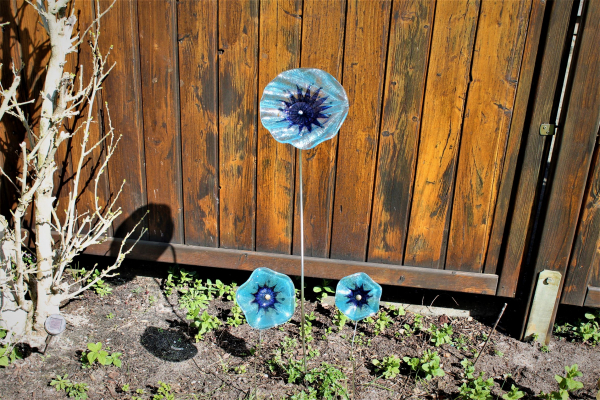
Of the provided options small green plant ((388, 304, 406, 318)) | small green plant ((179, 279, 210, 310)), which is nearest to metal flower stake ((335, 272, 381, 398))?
small green plant ((388, 304, 406, 318))

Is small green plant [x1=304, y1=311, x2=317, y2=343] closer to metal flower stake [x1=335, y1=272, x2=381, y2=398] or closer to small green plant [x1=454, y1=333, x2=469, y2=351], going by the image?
metal flower stake [x1=335, y1=272, x2=381, y2=398]

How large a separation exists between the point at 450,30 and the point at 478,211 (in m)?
0.95

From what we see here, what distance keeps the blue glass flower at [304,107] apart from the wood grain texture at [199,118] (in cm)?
66

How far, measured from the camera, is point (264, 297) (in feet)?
6.86

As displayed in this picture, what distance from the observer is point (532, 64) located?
2264 millimetres

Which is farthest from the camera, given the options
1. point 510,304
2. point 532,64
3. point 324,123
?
point 510,304

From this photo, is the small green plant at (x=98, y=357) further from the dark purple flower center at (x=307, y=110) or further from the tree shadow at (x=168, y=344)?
the dark purple flower center at (x=307, y=110)

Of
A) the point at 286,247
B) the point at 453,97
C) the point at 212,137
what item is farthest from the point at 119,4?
the point at 453,97

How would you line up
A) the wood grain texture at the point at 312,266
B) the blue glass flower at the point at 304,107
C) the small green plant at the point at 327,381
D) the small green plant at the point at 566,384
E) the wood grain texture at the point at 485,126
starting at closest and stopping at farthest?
the blue glass flower at the point at 304,107 < the small green plant at the point at 566,384 < the small green plant at the point at 327,381 < the wood grain texture at the point at 485,126 < the wood grain texture at the point at 312,266

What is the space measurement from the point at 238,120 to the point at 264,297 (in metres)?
0.98

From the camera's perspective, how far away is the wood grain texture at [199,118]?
2.42 metres

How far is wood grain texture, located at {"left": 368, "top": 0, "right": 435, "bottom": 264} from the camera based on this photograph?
2.27 meters

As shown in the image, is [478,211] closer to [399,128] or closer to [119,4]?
[399,128]

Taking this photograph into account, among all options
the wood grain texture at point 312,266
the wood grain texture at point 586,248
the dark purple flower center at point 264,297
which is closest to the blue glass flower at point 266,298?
the dark purple flower center at point 264,297
